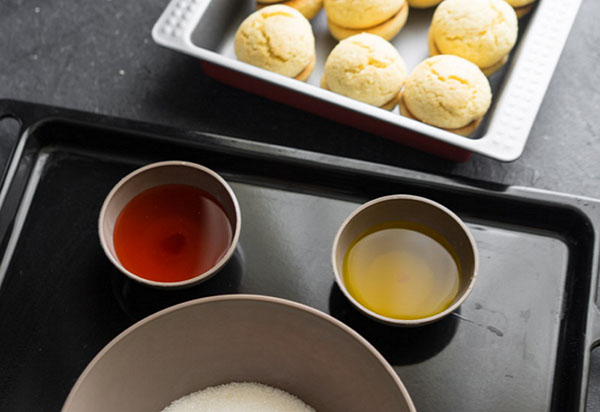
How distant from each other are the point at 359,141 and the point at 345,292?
35cm

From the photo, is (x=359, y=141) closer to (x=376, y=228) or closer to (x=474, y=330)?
(x=376, y=228)

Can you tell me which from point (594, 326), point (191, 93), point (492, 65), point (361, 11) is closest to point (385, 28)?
point (361, 11)

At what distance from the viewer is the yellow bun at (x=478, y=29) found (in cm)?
106

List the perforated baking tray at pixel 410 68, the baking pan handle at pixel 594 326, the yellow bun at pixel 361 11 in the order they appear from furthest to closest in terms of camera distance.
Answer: the yellow bun at pixel 361 11 < the perforated baking tray at pixel 410 68 < the baking pan handle at pixel 594 326

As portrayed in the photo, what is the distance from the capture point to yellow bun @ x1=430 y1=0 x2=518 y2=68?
106cm

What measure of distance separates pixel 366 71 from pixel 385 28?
14 centimetres

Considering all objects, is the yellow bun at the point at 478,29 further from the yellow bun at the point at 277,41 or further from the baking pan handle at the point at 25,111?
the baking pan handle at the point at 25,111

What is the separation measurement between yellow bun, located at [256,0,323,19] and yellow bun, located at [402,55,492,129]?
23 cm

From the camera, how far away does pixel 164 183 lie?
94cm

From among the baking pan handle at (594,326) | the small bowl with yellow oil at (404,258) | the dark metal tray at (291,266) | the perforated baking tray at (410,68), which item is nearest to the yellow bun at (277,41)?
the perforated baking tray at (410,68)

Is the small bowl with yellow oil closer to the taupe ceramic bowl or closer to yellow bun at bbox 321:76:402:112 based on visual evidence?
the taupe ceramic bowl

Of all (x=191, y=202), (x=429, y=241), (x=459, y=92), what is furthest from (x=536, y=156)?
(x=191, y=202)

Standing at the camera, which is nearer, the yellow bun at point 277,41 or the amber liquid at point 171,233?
the amber liquid at point 171,233

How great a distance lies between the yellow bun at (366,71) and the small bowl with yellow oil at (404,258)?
221 mm
